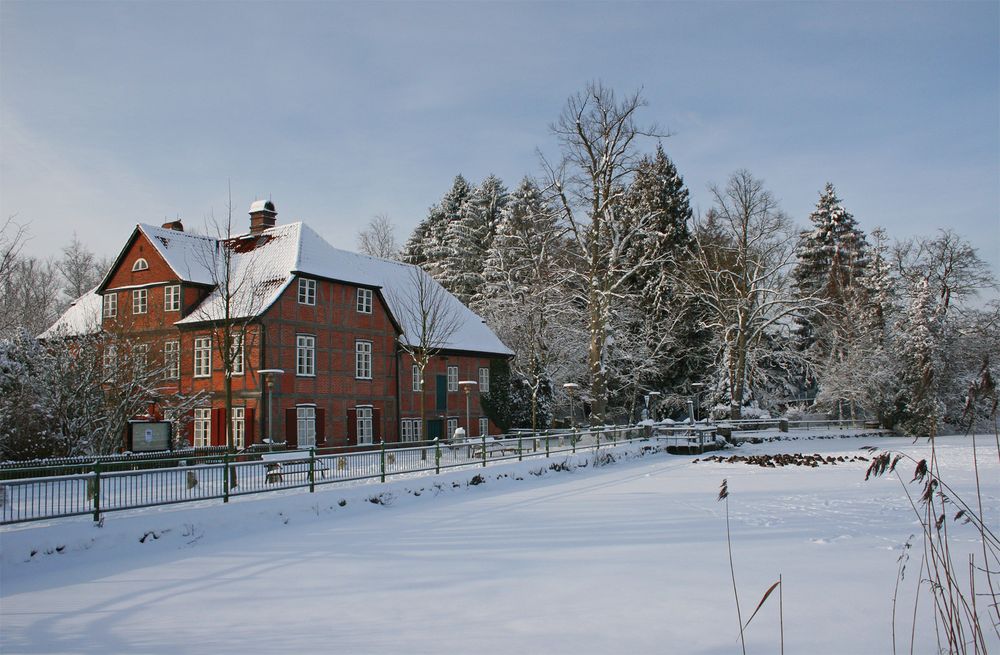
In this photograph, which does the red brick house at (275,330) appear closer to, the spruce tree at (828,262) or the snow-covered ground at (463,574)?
the snow-covered ground at (463,574)

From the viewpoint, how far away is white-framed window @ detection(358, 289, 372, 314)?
107 ft

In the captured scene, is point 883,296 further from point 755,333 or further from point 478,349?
point 478,349

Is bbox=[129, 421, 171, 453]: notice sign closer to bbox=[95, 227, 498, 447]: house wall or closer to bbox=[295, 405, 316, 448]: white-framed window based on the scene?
bbox=[95, 227, 498, 447]: house wall

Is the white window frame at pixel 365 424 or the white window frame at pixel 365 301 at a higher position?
the white window frame at pixel 365 301

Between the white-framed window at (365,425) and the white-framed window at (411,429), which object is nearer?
the white-framed window at (365,425)

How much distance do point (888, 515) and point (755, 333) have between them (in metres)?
26.6

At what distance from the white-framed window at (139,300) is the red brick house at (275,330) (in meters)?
0.05

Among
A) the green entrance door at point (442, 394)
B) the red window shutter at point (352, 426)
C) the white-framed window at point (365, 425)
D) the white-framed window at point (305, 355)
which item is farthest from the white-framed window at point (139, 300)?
the green entrance door at point (442, 394)

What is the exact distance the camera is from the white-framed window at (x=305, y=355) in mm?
29750

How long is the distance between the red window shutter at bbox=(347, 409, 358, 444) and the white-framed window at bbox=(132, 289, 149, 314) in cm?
994

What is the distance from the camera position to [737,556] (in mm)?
9969

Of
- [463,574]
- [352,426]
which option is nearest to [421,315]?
[352,426]

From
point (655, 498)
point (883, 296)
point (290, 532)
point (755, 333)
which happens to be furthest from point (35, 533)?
point (883, 296)

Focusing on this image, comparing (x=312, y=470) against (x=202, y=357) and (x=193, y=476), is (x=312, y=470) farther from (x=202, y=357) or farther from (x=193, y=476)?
(x=202, y=357)
